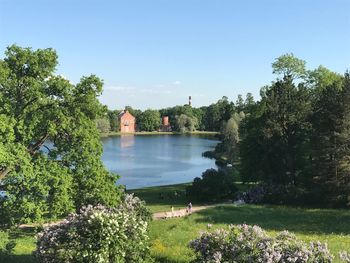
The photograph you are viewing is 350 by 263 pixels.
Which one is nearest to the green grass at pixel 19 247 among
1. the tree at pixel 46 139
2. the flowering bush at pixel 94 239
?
the tree at pixel 46 139

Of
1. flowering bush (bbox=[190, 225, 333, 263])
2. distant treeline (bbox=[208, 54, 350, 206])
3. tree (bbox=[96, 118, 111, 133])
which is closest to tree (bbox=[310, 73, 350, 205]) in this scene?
distant treeline (bbox=[208, 54, 350, 206])

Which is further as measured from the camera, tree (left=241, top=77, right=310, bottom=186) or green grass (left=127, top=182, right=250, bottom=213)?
tree (left=241, top=77, right=310, bottom=186)

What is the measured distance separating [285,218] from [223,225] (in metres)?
6.64

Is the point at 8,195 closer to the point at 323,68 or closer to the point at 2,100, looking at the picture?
the point at 2,100

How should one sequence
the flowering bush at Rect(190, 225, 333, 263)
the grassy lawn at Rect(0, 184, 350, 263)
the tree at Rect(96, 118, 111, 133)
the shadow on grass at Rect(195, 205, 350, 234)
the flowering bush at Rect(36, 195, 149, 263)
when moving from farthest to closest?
the tree at Rect(96, 118, 111, 133) < the shadow on grass at Rect(195, 205, 350, 234) < the grassy lawn at Rect(0, 184, 350, 263) < the flowering bush at Rect(36, 195, 149, 263) < the flowering bush at Rect(190, 225, 333, 263)

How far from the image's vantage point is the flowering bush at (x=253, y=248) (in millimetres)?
12031

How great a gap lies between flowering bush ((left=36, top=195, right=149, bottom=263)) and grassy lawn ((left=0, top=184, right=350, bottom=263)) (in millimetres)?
3080

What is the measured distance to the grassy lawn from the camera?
A: 18016 millimetres

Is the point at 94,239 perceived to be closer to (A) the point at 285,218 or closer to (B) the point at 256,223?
(B) the point at 256,223

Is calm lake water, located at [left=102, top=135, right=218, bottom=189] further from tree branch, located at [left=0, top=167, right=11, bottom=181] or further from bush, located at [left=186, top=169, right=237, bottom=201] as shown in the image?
tree branch, located at [left=0, top=167, right=11, bottom=181]

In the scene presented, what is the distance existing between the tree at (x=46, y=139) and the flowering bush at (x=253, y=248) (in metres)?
9.46

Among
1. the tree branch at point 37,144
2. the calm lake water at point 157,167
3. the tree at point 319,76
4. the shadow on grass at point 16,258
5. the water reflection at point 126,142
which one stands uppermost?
the tree at point 319,76

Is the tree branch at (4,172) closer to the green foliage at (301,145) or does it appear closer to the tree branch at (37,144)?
the tree branch at (37,144)

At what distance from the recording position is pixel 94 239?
42.3ft
